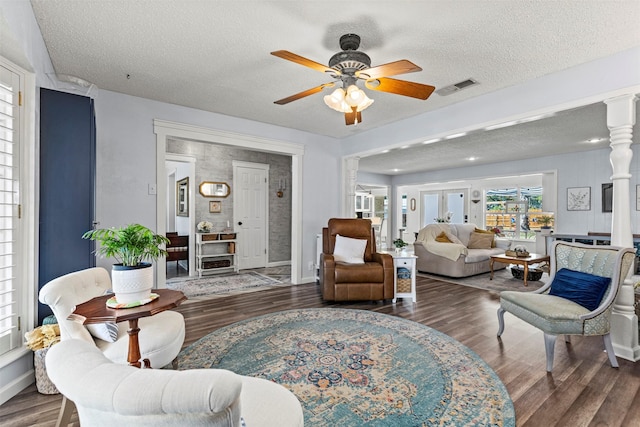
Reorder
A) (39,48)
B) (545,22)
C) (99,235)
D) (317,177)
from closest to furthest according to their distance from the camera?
(99,235) < (545,22) < (39,48) < (317,177)

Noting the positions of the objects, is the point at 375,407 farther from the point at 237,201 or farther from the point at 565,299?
the point at 237,201

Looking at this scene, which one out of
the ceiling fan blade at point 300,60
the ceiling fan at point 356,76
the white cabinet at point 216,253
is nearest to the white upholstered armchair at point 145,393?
the ceiling fan blade at point 300,60

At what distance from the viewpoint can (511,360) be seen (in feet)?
7.97

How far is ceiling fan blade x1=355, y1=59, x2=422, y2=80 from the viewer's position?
1969 mm

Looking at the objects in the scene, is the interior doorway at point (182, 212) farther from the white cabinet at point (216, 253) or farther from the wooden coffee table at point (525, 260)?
the wooden coffee table at point (525, 260)

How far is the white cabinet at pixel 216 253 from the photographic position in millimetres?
5738

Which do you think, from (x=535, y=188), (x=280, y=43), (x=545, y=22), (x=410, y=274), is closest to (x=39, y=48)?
(x=280, y=43)

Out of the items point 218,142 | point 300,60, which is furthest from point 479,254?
point 300,60

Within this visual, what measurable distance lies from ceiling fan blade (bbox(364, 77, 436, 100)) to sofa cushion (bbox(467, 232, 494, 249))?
493 centimetres

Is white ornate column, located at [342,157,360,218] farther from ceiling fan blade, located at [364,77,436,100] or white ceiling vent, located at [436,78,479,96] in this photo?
ceiling fan blade, located at [364,77,436,100]

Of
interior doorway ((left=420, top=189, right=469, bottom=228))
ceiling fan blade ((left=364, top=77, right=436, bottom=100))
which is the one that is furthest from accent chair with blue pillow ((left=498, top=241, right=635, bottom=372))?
interior doorway ((left=420, top=189, right=469, bottom=228))

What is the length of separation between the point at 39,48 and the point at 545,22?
3.72 meters

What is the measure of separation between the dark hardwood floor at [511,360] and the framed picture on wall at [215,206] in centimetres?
241

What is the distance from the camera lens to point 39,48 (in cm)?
229
